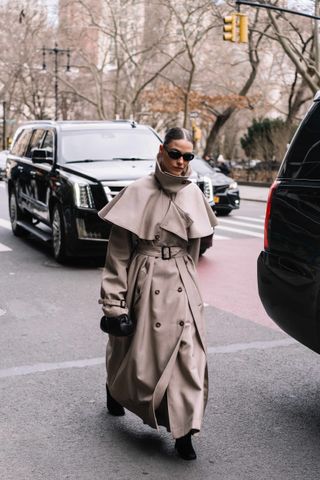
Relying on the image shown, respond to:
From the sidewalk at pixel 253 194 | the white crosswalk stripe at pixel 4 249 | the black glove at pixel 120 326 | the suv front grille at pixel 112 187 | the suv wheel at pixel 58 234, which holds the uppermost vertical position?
the black glove at pixel 120 326

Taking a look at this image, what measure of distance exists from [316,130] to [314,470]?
6.40ft

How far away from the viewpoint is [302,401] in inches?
196

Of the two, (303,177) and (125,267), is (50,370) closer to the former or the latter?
(125,267)

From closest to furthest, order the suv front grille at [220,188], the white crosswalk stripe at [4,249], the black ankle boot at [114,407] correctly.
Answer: the black ankle boot at [114,407]
the white crosswalk stripe at [4,249]
the suv front grille at [220,188]

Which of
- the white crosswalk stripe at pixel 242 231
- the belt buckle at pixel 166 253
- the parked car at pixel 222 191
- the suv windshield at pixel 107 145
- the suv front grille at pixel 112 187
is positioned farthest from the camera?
the parked car at pixel 222 191

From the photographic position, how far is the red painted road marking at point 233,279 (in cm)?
802

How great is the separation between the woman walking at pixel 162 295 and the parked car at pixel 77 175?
612cm

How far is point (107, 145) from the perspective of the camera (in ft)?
38.4

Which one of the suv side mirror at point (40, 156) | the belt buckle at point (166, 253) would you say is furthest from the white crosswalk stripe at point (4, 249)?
the belt buckle at point (166, 253)

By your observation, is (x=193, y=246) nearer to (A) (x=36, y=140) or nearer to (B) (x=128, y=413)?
(B) (x=128, y=413)

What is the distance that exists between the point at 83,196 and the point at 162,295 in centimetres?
641

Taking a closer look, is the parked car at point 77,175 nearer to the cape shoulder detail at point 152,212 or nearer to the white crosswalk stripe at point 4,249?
the white crosswalk stripe at point 4,249

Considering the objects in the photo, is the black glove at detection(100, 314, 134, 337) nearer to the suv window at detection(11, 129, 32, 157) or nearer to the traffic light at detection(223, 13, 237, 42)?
the suv window at detection(11, 129, 32, 157)

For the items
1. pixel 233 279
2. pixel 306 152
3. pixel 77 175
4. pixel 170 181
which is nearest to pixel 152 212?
pixel 170 181
